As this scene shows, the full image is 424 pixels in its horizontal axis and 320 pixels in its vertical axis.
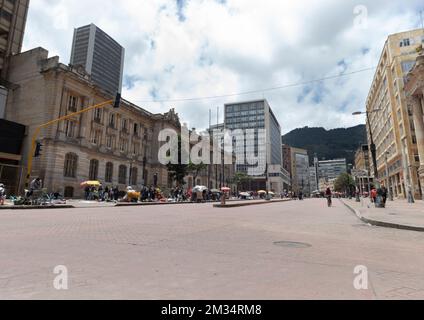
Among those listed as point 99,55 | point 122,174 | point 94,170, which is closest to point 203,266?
point 94,170

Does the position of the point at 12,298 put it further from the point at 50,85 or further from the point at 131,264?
the point at 50,85

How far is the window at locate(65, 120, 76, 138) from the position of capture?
38.2 metres

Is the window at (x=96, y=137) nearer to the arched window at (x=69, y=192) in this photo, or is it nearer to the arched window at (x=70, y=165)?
the arched window at (x=70, y=165)

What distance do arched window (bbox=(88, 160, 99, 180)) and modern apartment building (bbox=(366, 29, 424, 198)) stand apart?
4302 cm

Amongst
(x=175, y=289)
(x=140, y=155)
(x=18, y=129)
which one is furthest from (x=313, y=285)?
(x=140, y=155)

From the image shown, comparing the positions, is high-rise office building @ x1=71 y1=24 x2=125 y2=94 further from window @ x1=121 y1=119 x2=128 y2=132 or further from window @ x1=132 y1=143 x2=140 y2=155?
window @ x1=121 y1=119 x2=128 y2=132

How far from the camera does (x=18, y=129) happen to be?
116 feet

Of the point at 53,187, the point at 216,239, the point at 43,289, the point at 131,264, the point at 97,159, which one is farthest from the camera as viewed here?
the point at 97,159

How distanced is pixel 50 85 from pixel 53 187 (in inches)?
547

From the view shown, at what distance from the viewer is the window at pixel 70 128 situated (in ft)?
125

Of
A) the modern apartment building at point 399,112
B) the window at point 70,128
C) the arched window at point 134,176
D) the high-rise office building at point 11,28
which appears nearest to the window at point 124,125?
the arched window at point 134,176

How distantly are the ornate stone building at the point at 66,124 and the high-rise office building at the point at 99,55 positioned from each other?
63.3 meters

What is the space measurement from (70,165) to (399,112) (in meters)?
55.4
